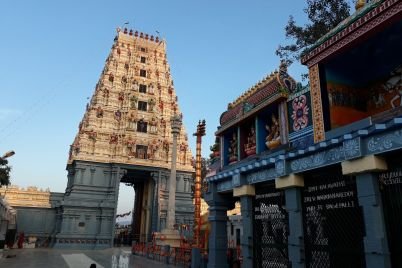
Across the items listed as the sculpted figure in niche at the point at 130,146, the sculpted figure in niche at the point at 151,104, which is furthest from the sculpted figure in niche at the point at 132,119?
the sculpted figure in niche at the point at 151,104

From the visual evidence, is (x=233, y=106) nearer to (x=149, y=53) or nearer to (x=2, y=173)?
(x=2, y=173)

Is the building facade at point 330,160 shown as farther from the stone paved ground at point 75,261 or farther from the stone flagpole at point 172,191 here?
the stone flagpole at point 172,191

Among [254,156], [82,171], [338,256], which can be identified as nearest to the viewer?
[338,256]

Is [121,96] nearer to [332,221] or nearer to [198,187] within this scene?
[198,187]

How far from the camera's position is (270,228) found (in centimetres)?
877

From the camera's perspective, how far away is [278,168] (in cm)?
817

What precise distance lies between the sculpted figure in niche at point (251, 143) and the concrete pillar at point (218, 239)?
209 centimetres

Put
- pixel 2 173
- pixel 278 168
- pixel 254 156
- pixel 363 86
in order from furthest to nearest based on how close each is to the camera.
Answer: pixel 2 173, pixel 254 156, pixel 363 86, pixel 278 168

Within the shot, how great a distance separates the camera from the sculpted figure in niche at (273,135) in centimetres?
964

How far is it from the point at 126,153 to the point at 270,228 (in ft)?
91.1

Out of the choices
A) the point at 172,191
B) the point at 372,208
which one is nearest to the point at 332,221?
the point at 372,208

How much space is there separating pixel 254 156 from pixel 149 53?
34.1 metres

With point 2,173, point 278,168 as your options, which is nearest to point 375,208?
point 278,168

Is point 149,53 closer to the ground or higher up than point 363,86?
higher up
